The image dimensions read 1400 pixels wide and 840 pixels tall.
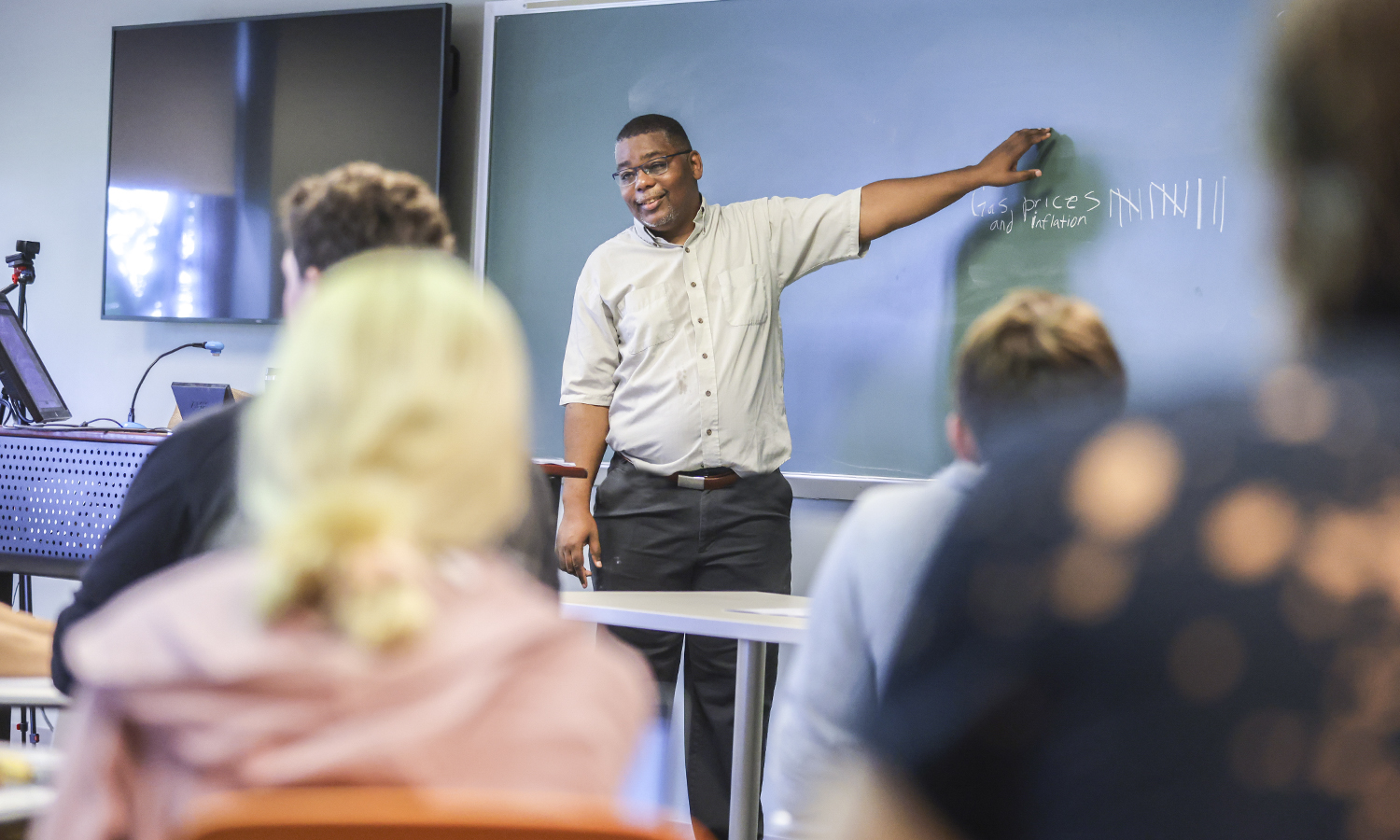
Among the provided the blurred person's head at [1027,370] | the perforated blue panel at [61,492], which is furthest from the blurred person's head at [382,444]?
the perforated blue panel at [61,492]

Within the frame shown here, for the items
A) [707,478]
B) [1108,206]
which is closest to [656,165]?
[707,478]

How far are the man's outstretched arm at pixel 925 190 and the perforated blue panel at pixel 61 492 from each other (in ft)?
5.64

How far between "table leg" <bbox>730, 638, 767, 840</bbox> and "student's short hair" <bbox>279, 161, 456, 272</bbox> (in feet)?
3.02

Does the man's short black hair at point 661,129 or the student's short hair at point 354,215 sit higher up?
the man's short black hair at point 661,129

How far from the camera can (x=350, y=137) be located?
362 centimetres

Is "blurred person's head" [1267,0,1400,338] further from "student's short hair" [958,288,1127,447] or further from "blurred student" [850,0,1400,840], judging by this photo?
"student's short hair" [958,288,1127,447]

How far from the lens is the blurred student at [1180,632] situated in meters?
0.48

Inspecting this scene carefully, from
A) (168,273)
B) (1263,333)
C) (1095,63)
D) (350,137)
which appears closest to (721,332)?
(1095,63)

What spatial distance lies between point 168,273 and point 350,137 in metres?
0.79

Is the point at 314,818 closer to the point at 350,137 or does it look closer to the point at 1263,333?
the point at 1263,333

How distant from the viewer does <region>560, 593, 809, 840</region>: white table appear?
1816 millimetres

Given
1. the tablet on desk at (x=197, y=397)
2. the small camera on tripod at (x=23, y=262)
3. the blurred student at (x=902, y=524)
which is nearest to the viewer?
the blurred student at (x=902, y=524)

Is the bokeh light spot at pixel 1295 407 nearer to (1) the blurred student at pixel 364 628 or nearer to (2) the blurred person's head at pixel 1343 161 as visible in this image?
(2) the blurred person's head at pixel 1343 161

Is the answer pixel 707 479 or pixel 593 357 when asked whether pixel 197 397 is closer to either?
pixel 593 357
